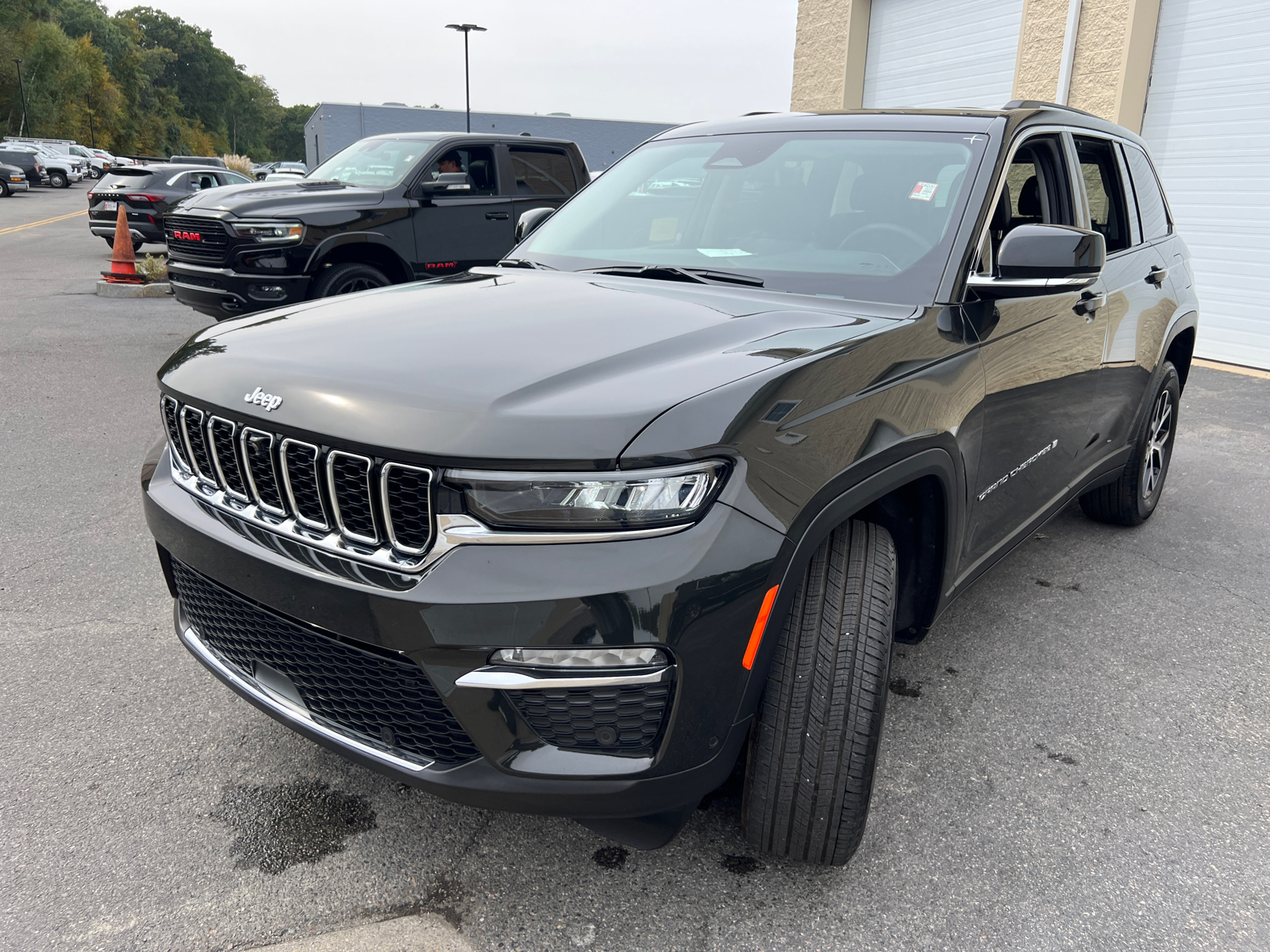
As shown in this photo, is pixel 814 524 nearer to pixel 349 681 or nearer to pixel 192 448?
pixel 349 681

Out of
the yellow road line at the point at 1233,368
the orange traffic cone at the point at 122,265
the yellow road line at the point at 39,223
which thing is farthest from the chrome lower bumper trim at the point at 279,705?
the yellow road line at the point at 39,223

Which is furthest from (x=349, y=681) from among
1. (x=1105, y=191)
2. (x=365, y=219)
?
(x=365, y=219)

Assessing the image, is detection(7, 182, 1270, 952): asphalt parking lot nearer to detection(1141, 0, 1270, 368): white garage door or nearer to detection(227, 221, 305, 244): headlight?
detection(227, 221, 305, 244): headlight

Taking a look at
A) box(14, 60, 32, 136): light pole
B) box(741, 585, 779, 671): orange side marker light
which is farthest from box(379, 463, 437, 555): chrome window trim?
box(14, 60, 32, 136): light pole

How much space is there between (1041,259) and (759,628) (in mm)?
1353

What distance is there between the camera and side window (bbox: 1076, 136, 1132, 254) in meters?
3.40

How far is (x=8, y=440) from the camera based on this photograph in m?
5.30

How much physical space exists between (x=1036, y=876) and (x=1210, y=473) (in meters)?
4.28

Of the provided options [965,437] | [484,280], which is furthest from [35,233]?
[965,437]

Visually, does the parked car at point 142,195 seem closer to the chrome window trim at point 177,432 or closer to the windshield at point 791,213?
the windshield at point 791,213

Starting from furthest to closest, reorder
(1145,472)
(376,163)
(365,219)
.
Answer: (376,163)
(365,219)
(1145,472)

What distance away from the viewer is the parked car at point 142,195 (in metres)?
15.5

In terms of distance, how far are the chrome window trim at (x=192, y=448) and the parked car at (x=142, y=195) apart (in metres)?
14.7

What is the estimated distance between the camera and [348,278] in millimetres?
7367
